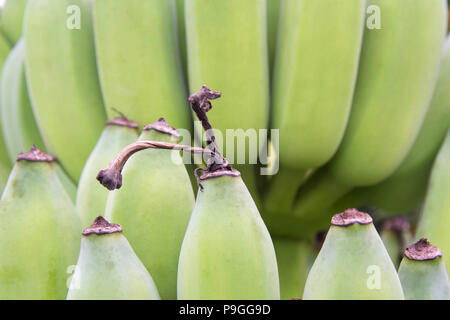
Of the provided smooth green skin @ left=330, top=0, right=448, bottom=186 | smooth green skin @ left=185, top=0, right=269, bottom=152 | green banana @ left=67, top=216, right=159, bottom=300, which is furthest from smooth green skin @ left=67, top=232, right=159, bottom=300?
smooth green skin @ left=330, top=0, right=448, bottom=186

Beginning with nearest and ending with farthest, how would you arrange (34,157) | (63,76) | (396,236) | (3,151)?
(34,157)
(63,76)
(3,151)
(396,236)

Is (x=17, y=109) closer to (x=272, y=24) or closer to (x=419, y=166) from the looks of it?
(x=272, y=24)

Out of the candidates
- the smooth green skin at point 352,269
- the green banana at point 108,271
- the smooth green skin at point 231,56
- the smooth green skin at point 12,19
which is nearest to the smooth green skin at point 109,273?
the green banana at point 108,271

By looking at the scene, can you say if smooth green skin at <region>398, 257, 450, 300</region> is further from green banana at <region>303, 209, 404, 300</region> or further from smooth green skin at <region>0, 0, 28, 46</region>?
smooth green skin at <region>0, 0, 28, 46</region>

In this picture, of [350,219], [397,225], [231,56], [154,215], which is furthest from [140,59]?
[397,225]
